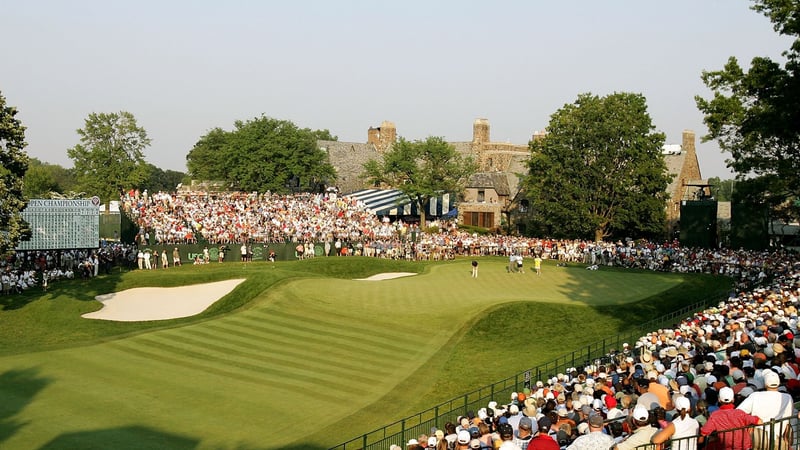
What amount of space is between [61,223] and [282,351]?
858 inches

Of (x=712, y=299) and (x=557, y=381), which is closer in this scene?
(x=557, y=381)

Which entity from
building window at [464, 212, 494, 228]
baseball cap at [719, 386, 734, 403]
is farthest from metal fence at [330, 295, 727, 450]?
building window at [464, 212, 494, 228]

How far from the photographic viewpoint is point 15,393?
24.3 m

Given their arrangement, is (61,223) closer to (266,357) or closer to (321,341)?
(321,341)

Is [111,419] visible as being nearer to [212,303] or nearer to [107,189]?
[212,303]

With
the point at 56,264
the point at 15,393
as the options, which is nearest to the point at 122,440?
the point at 15,393

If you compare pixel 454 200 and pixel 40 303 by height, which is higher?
pixel 454 200

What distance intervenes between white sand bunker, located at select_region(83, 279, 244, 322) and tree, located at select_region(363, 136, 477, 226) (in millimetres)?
39754

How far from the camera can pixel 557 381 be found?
20297 millimetres

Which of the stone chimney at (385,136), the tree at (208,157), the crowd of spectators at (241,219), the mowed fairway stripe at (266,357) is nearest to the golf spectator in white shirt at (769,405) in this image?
the mowed fairway stripe at (266,357)

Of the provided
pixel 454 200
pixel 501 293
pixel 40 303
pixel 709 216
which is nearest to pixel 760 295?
pixel 501 293

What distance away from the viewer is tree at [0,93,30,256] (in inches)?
1387

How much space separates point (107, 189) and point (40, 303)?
4603 centimetres

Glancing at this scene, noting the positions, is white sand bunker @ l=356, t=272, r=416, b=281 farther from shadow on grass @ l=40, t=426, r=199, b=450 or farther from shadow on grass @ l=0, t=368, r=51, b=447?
shadow on grass @ l=40, t=426, r=199, b=450
